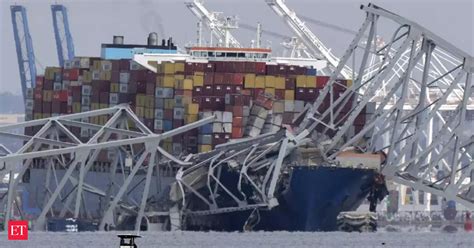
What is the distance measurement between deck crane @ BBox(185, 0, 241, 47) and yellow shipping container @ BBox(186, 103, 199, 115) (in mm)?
15303

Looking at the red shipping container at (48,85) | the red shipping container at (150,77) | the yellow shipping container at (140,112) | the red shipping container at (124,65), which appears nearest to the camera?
the yellow shipping container at (140,112)

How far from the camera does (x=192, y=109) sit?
4862 inches

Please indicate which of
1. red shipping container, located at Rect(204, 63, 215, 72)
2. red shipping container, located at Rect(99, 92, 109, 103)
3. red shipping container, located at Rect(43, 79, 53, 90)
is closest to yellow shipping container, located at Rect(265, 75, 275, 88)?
red shipping container, located at Rect(204, 63, 215, 72)

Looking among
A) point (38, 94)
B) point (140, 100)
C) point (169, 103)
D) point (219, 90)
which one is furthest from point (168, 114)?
point (38, 94)

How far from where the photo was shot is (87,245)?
93.6m

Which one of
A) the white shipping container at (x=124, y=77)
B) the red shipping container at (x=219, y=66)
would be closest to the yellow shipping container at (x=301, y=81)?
the red shipping container at (x=219, y=66)

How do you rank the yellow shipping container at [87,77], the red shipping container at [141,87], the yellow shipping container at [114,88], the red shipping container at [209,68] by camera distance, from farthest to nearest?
1. the yellow shipping container at [87,77]
2. the yellow shipping container at [114,88]
3. the red shipping container at [141,87]
4. the red shipping container at [209,68]

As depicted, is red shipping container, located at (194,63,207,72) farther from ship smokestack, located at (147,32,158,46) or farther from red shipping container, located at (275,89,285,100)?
ship smokestack, located at (147,32,158,46)

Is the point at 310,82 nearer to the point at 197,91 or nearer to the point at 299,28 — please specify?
the point at 197,91

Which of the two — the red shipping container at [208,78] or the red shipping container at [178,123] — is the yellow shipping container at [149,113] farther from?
the red shipping container at [208,78]

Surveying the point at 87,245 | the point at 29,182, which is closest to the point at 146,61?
the point at 29,182

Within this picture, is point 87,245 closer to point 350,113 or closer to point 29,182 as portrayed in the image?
point 350,113

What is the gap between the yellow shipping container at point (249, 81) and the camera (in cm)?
12481

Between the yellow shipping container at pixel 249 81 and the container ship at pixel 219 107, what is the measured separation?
6 centimetres
